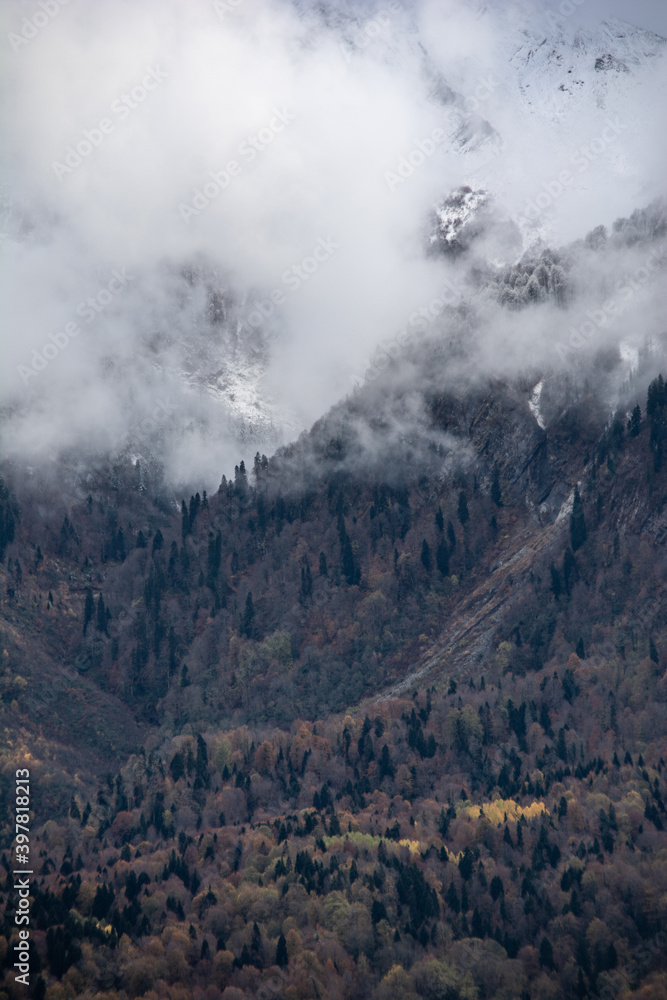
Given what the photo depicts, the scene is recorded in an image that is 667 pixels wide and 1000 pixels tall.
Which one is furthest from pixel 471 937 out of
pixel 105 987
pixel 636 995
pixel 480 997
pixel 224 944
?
pixel 105 987

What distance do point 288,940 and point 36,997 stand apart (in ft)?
A: 139

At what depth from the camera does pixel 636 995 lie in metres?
182

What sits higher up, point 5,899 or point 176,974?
point 5,899

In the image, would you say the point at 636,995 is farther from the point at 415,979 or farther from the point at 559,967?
the point at 415,979

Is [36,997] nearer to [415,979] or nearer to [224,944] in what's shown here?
[224,944]

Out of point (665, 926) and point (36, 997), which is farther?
point (665, 926)

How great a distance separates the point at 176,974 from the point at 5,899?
30.7 metres

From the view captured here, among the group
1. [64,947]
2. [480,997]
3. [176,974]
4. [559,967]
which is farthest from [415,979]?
[64,947]

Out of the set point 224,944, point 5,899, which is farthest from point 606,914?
point 5,899

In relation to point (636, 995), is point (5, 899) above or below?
above

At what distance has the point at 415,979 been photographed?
191m

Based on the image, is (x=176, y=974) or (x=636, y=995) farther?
(x=176, y=974)

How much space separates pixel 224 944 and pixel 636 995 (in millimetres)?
67633

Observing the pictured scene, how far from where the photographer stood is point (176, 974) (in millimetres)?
193500
